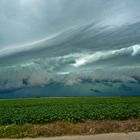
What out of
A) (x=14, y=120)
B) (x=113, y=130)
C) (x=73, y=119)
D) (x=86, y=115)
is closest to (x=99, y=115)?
(x=86, y=115)

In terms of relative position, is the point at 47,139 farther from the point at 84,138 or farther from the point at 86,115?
the point at 86,115

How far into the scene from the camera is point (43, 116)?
62.2 ft

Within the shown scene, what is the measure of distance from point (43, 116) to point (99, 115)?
11.9 ft

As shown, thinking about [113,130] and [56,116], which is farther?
[56,116]

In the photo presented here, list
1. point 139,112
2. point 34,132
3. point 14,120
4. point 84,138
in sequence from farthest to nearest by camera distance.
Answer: point 139,112, point 14,120, point 34,132, point 84,138

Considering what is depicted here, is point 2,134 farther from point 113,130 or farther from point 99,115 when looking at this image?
point 99,115

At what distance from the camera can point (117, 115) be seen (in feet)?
65.2

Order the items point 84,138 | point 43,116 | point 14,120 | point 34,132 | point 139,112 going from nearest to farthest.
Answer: point 84,138
point 34,132
point 14,120
point 43,116
point 139,112

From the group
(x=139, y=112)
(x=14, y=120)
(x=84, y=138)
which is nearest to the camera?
(x=84, y=138)

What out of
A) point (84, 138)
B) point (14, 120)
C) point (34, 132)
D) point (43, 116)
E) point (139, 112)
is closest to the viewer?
point (84, 138)

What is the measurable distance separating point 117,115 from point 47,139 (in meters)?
12.8

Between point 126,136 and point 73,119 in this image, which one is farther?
point 73,119

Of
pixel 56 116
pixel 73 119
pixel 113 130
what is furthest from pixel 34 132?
pixel 56 116

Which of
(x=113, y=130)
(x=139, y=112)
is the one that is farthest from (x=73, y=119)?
(x=113, y=130)
